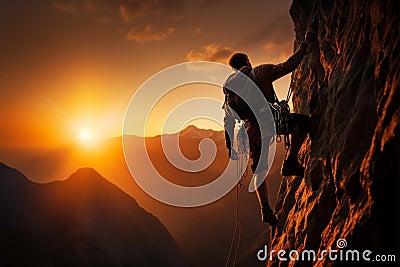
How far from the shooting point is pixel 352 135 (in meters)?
5.68

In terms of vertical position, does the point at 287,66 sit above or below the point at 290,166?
above

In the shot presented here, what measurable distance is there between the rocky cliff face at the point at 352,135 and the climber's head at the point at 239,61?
191 cm

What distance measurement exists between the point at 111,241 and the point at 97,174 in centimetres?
2248

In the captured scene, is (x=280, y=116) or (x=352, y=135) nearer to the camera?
(x=352, y=135)

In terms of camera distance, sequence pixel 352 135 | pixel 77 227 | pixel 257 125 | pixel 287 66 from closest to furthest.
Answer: pixel 352 135, pixel 287 66, pixel 257 125, pixel 77 227

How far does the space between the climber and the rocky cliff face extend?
14.4 inches

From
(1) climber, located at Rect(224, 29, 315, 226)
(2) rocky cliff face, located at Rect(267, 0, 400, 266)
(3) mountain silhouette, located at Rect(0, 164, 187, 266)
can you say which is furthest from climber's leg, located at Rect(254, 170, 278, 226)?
(3) mountain silhouette, located at Rect(0, 164, 187, 266)

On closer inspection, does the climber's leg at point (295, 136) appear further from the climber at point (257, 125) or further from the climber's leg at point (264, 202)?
the climber's leg at point (264, 202)

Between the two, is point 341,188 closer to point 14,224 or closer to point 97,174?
point 14,224

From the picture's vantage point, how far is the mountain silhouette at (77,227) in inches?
2397

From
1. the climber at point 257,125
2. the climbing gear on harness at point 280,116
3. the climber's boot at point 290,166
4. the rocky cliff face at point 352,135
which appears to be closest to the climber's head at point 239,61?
the climber at point 257,125

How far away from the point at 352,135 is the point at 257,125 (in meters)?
2.61

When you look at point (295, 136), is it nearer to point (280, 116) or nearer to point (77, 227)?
point (280, 116)

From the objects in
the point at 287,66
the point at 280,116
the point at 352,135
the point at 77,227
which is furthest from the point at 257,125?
the point at 77,227
